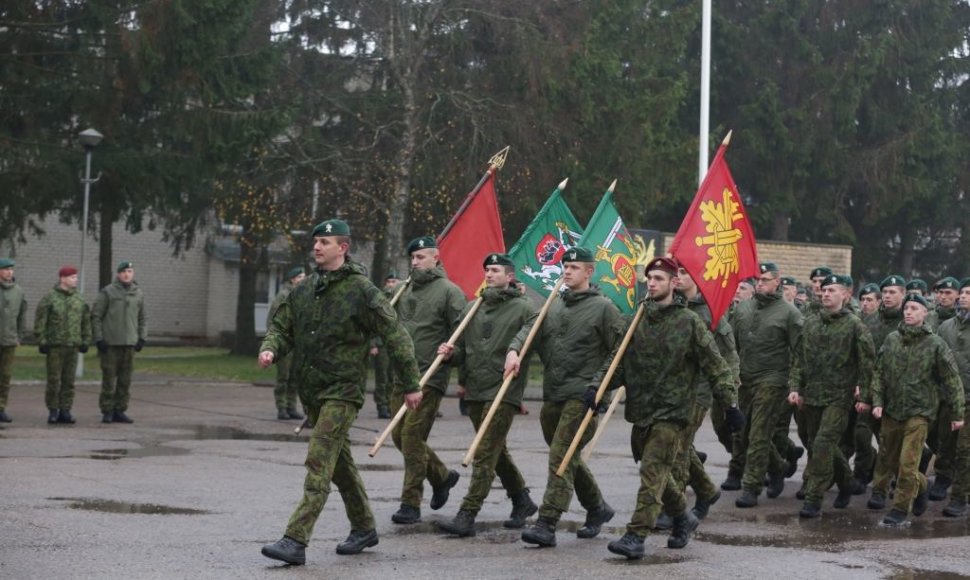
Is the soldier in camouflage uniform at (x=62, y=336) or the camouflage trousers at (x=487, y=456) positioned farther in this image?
the soldier in camouflage uniform at (x=62, y=336)

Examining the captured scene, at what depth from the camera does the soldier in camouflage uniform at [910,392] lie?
37.4 ft

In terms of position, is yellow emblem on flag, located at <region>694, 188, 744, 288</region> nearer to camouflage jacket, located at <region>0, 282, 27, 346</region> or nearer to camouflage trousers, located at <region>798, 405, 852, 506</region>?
camouflage trousers, located at <region>798, 405, 852, 506</region>

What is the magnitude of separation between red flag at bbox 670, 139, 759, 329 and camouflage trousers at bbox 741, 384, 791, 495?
172cm

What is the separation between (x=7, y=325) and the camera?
17609mm

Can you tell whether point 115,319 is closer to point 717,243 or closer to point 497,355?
point 497,355

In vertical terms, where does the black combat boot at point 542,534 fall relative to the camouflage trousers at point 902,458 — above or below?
below

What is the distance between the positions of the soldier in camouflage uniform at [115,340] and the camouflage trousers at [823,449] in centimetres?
914

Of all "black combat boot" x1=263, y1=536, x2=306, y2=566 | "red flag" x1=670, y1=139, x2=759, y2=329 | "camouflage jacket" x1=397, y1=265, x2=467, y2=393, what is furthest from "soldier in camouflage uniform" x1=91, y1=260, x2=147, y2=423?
"black combat boot" x1=263, y1=536, x2=306, y2=566

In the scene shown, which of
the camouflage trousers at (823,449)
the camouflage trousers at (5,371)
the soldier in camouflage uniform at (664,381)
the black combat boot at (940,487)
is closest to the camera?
the soldier in camouflage uniform at (664,381)

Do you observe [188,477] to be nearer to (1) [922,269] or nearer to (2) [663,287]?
(2) [663,287]

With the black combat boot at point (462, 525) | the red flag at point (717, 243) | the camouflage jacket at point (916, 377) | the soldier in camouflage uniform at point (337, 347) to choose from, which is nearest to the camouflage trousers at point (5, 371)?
the black combat boot at point (462, 525)

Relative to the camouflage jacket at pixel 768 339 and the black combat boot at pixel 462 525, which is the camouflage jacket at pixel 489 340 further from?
the camouflage jacket at pixel 768 339

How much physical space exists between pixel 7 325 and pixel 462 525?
962cm

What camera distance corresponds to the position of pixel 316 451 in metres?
8.59
